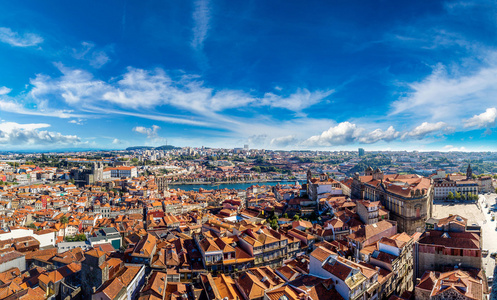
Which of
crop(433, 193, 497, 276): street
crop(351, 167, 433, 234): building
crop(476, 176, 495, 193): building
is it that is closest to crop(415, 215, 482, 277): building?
crop(433, 193, 497, 276): street

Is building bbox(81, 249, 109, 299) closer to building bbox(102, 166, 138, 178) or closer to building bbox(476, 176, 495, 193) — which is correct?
Result: building bbox(476, 176, 495, 193)

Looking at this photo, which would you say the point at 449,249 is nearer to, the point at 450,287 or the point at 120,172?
the point at 450,287

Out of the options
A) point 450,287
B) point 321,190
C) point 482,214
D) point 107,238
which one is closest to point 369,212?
point 321,190

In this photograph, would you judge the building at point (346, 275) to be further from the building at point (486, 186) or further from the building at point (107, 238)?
the building at point (486, 186)

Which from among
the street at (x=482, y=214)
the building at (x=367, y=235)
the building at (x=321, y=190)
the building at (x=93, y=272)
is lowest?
the street at (x=482, y=214)

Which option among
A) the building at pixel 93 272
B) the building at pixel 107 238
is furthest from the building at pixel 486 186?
the building at pixel 93 272

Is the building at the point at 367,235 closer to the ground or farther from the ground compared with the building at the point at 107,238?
farther from the ground

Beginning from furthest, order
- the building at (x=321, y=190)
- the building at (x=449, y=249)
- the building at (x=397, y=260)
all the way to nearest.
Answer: the building at (x=321, y=190)
the building at (x=397, y=260)
the building at (x=449, y=249)

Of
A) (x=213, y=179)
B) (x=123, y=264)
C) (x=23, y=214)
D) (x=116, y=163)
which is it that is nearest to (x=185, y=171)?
(x=213, y=179)

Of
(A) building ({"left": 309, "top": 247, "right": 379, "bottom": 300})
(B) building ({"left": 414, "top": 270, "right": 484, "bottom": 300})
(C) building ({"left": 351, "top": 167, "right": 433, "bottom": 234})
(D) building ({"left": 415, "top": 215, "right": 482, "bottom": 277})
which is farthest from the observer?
(C) building ({"left": 351, "top": 167, "right": 433, "bottom": 234})

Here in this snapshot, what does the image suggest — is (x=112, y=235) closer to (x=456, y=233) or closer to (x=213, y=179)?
(x=456, y=233)

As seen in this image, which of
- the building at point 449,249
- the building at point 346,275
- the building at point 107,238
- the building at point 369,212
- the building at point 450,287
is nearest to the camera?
the building at point 450,287

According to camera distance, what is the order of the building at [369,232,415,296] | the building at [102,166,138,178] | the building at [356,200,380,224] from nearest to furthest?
the building at [369,232,415,296], the building at [356,200,380,224], the building at [102,166,138,178]
